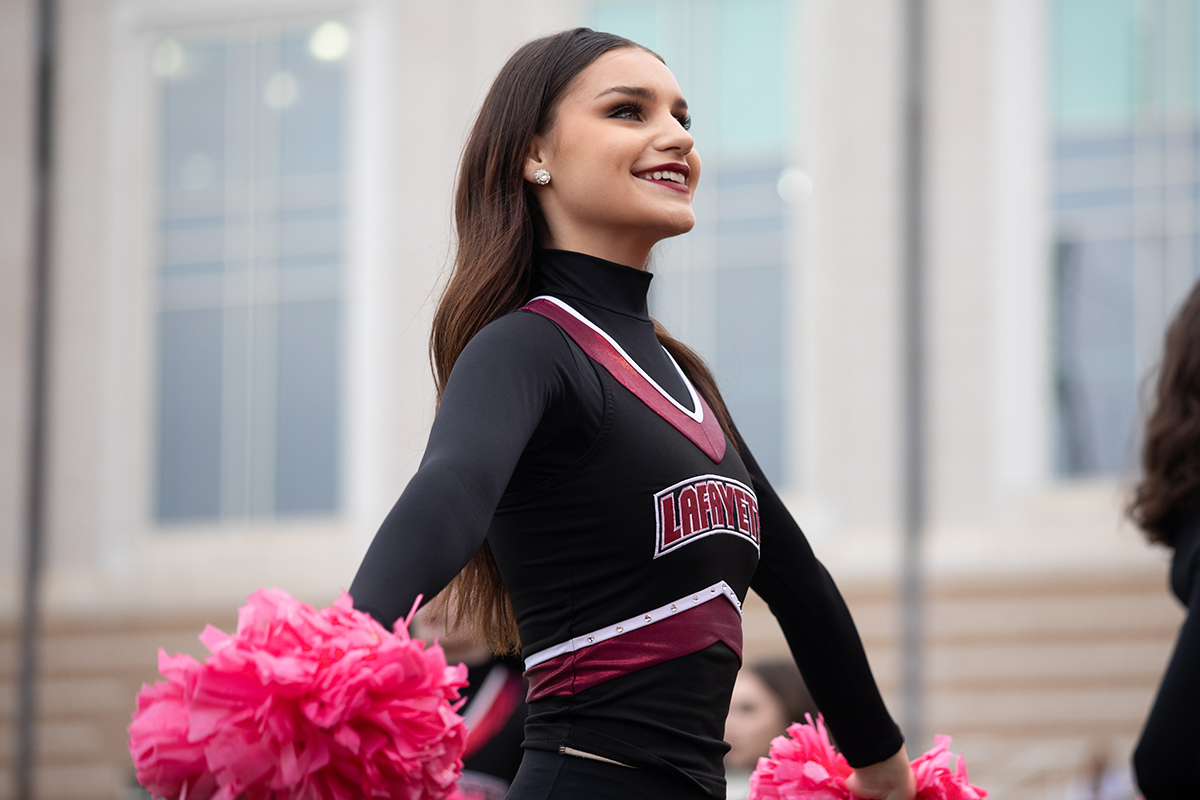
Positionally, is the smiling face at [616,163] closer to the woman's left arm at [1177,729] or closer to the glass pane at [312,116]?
the woman's left arm at [1177,729]

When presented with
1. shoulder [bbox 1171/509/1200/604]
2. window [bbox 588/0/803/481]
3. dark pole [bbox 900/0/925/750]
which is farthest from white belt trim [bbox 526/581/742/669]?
window [bbox 588/0/803/481]

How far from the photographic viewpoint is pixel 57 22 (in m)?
12.9

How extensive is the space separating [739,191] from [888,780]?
32.2 ft

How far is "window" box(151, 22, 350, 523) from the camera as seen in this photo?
1198cm

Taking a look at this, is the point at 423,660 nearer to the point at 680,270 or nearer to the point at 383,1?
the point at 680,270

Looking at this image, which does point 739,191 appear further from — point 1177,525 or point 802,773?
point 802,773

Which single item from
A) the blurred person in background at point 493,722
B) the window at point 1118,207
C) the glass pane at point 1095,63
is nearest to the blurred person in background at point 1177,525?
the blurred person in background at point 493,722

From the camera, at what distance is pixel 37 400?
12.6 metres

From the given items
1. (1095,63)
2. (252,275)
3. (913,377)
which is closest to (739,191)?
(913,377)

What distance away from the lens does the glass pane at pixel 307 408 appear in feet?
38.8

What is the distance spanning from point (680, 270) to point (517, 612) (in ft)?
32.5

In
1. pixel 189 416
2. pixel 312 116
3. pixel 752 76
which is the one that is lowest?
pixel 189 416

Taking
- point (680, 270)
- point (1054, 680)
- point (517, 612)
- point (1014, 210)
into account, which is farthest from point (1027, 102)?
point (517, 612)

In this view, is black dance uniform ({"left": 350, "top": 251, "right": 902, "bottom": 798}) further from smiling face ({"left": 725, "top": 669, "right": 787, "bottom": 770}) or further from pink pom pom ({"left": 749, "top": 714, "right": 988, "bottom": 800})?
smiling face ({"left": 725, "top": 669, "right": 787, "bottom": 770})
